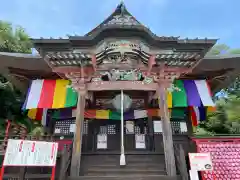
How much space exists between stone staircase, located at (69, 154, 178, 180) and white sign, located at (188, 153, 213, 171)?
76 cm

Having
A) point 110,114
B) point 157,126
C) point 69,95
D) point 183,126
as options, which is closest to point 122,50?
point 69,95

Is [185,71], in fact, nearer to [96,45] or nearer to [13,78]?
[96,45]

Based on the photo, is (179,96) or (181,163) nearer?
(181,163)

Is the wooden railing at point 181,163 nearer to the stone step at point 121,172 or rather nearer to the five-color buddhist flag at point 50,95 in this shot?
the stone step at point 121,172

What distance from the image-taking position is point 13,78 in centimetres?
984

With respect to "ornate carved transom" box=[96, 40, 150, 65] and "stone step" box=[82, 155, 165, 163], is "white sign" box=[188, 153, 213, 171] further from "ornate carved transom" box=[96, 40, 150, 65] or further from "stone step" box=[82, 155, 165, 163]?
"ornate carved transom" box=[96, 40, 150, 65]

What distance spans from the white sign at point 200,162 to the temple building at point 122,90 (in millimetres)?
398

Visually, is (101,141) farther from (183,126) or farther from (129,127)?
(183,126)

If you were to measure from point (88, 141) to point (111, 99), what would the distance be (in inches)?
86.4

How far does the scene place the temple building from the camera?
742 cm

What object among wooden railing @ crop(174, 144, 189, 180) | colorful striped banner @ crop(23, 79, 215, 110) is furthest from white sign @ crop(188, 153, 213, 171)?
colorful striped banner @ crop(23, 79, 215, 110)

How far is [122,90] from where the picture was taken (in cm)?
823

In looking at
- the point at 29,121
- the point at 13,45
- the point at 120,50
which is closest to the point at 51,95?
the point at 120,50

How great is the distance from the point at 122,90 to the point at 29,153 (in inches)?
154
